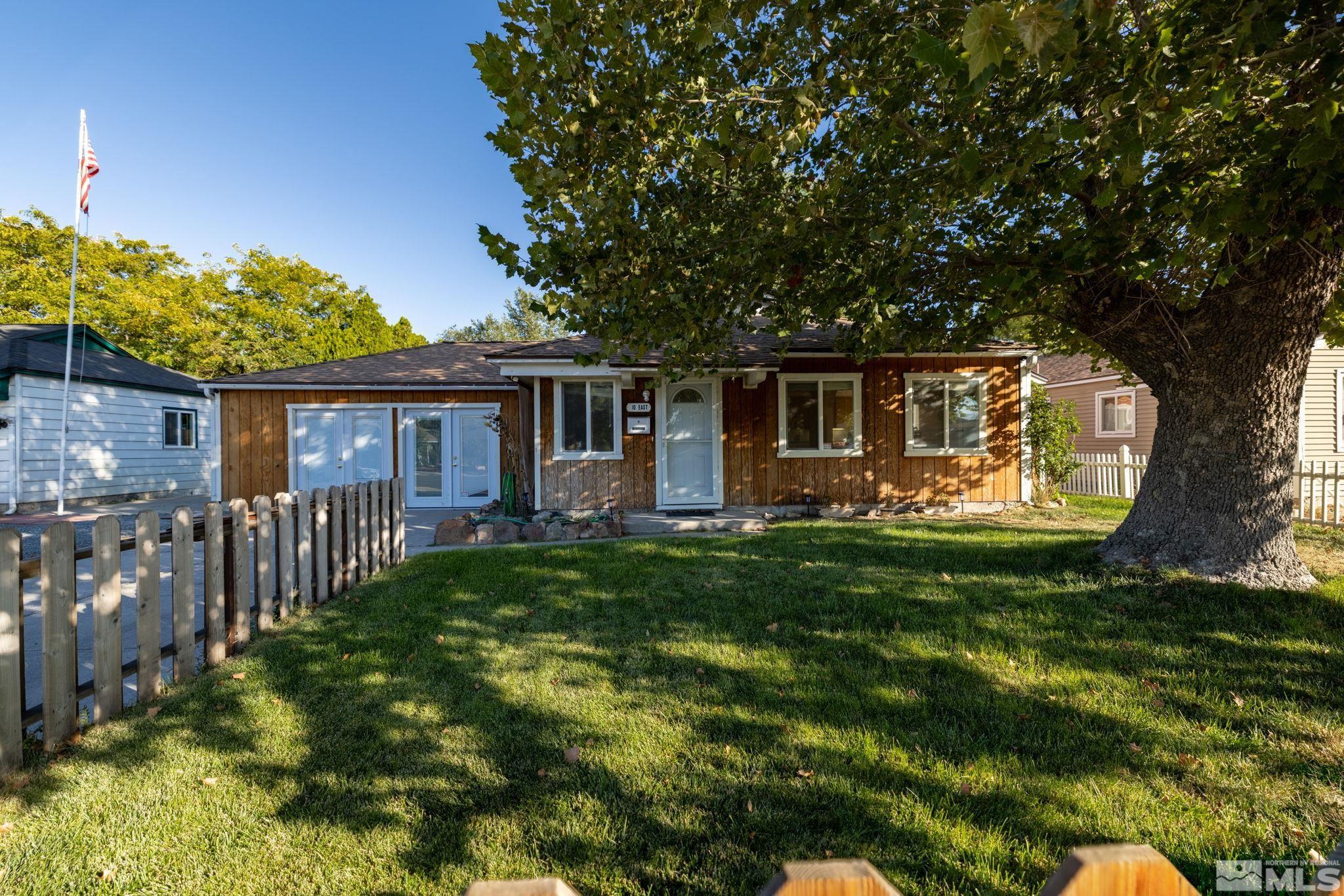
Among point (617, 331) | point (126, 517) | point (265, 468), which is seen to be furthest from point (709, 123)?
point (126, 517)

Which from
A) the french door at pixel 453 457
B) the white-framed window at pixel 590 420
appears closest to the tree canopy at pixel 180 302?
the french door at pixel 453 457

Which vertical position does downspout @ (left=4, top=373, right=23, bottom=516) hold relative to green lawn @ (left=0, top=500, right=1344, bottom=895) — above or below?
above

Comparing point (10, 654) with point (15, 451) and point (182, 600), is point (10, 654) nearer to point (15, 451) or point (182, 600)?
point (182, 600)

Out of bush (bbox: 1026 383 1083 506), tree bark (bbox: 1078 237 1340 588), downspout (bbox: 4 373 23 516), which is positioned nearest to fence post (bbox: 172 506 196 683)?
tree bark (bbox: 1078 237 1340 588)

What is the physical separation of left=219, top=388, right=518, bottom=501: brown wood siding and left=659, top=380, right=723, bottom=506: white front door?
10.7 feet

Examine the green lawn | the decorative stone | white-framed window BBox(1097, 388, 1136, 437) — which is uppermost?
white-framed window BBox(1097, 388, 1136, 437)

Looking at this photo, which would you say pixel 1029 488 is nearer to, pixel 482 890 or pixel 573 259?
pixel 573 259

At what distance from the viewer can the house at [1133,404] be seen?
1379cm

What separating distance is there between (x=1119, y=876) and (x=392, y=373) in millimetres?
14009

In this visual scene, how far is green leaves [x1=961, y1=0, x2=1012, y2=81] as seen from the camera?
1982 mm

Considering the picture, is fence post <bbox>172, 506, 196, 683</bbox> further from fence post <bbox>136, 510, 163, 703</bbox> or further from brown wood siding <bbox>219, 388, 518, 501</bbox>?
brown wood siding <bbox>219, 388, 518, 501</bbox>

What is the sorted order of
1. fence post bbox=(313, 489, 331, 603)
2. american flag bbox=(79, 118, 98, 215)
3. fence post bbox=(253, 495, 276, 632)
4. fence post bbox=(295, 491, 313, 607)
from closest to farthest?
fence post bbox=(253, 495, 276, 632)
fence post bbox=(295, 491, 313, 607)
fence post bbox=(313, 489, 331, 603)
american flag bbox=(79, 118, 98, 215)

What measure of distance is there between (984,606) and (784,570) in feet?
6.13

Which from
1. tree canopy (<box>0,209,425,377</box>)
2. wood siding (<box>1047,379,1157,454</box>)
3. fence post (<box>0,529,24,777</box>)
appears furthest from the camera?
tree canopy (<box>0,209,425,377</box>)
